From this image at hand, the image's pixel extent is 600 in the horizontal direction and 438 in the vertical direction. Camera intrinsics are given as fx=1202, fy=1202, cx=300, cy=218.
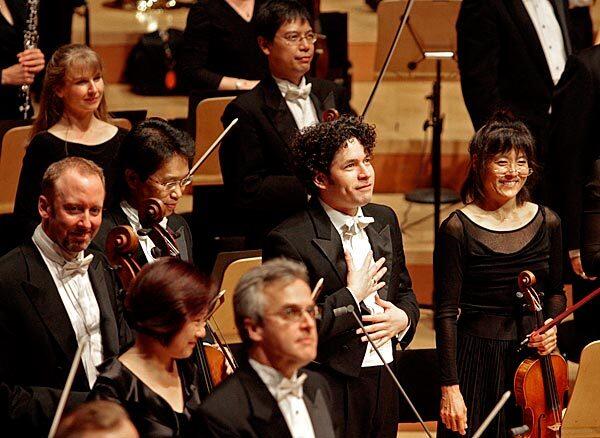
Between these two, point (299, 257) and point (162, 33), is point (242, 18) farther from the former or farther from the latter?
point (299, 257)

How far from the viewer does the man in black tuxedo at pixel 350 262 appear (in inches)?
115

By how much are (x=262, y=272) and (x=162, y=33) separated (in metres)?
3.50

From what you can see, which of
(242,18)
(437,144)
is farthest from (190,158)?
(437,144)

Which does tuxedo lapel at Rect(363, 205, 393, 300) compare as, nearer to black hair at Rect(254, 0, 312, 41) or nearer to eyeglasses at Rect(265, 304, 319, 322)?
eyeglasses at Rect(265, 304, 319, 322)

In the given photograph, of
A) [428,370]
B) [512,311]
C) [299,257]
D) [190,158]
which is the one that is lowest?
[428,370]

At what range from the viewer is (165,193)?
117 inches

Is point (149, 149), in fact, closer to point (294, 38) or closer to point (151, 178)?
point (151, 178)

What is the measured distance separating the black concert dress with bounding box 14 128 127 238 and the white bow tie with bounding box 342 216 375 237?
0.66 meters

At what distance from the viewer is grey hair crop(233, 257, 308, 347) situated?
2.29 m

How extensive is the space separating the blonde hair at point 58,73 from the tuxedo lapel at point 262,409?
154cm

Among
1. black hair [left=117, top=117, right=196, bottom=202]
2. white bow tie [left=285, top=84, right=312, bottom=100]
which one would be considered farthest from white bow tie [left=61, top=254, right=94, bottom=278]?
white bow tie [left=285, top=84, right=312, bottom=100]

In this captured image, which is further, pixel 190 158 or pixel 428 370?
pixel 428 370

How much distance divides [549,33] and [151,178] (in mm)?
1878

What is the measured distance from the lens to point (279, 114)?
12.4 feet
